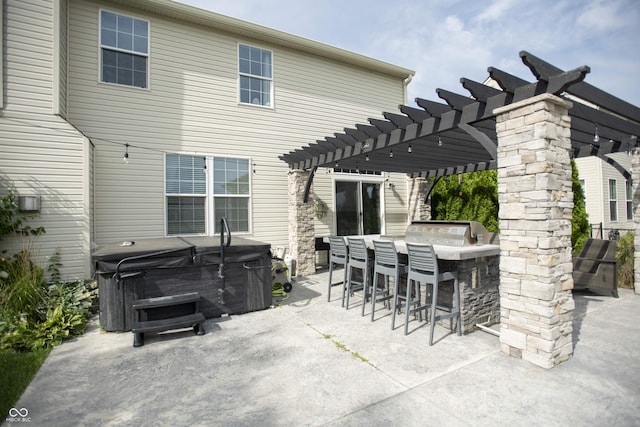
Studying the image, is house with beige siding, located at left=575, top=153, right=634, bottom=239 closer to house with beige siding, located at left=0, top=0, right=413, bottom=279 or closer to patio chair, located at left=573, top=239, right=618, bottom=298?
patio chair, located at left=573, top=239, right=618, bottom=298

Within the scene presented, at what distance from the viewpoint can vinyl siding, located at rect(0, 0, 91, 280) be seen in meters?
5.19

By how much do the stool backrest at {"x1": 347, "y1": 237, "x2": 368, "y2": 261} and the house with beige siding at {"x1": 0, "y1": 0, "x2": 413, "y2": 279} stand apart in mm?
3184

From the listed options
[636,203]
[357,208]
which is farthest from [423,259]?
[357,208]

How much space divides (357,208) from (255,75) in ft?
14.3

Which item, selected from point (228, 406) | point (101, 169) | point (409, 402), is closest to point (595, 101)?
point (409, 402)

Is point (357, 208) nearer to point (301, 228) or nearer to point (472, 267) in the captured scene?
point (301, 228)

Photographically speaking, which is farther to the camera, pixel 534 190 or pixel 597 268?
pixel 597 268

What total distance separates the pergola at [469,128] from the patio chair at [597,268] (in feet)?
4.95

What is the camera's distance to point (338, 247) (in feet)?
18.1

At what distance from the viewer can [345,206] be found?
8961 mm

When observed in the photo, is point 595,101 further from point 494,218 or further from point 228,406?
point 494,218

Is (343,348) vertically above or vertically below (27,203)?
below

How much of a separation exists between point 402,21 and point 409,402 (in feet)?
29.8

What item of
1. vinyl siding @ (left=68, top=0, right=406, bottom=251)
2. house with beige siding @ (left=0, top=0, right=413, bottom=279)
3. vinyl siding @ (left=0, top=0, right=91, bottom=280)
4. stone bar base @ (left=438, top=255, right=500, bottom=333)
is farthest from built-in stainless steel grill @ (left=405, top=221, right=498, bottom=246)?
vinyl siding @ (left=0, top=0, right=91, bottom=280)
